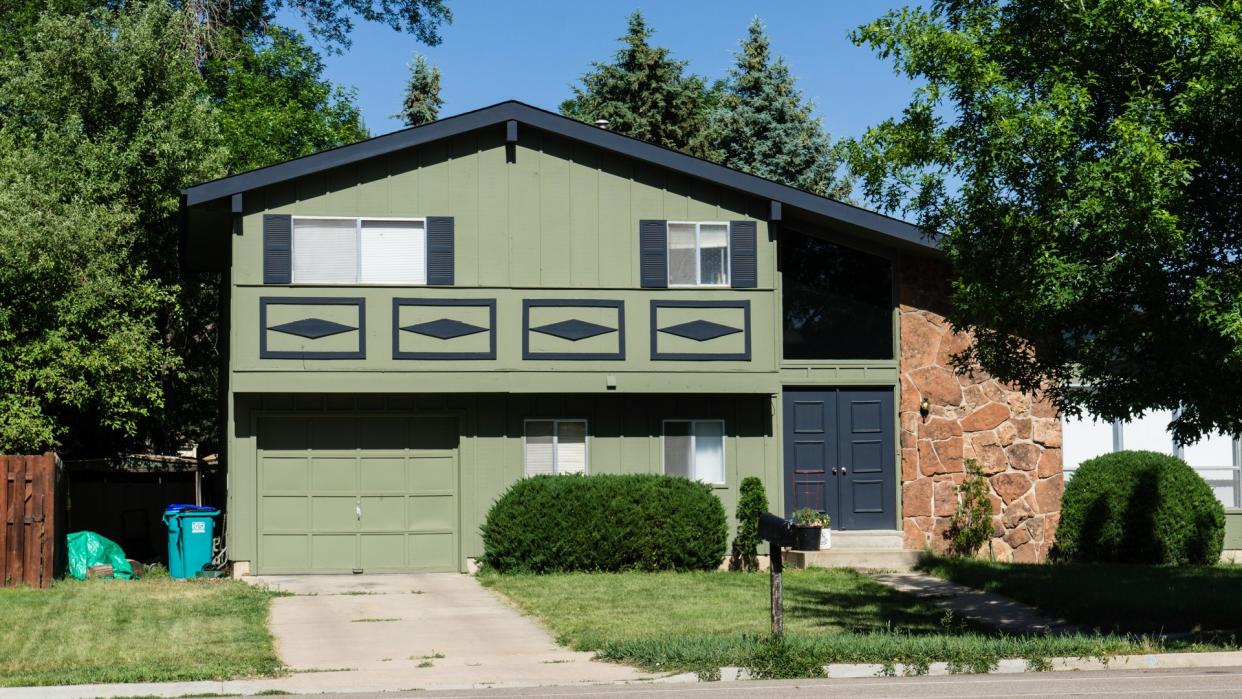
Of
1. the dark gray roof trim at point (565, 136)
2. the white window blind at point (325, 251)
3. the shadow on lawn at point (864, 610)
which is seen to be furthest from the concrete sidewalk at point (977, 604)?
the white window blind at point (325, 251)

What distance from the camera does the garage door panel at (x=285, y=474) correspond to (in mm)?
20328

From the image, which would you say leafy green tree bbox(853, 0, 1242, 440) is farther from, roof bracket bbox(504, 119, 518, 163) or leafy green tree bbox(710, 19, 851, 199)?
leafy green tree bbox(710, 19, 851, 199)

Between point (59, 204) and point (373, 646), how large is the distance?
12979 millimetres

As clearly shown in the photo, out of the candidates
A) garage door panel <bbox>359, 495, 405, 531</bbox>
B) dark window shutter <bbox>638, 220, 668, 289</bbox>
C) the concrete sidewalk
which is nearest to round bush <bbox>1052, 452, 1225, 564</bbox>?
the concrete sidewalk

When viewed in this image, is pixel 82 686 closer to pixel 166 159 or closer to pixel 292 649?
pixel 292 649

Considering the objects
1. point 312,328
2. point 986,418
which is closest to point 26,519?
point 312,328

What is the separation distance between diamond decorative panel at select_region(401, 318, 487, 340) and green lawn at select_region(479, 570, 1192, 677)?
11.3ft

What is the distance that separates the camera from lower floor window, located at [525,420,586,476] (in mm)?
20969

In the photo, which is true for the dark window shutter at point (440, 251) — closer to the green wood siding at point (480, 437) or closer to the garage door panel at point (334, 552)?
the green wood siding at point (480, 437)

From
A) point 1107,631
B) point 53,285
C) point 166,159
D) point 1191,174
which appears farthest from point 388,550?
point 1191,174

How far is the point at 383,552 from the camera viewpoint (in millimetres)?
20609

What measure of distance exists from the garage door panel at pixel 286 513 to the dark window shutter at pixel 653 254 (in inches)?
231

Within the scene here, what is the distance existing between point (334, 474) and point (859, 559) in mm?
7694

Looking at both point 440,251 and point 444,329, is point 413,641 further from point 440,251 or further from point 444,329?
point 440,251
